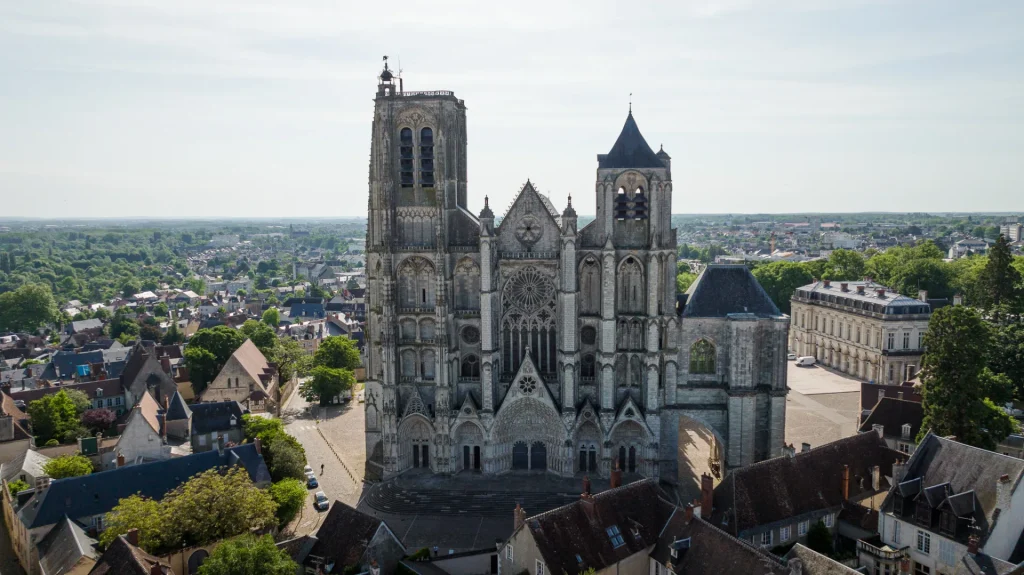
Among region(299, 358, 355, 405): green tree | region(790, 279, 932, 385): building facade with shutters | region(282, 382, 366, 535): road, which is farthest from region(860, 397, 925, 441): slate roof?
region(299, 358, 355, 405): green tree

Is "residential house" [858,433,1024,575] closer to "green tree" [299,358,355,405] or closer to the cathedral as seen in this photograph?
the cathedral

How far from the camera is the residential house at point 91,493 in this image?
41.2 metres

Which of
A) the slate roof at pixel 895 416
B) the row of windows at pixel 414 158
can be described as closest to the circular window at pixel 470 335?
the row of windows at pixel 414 158

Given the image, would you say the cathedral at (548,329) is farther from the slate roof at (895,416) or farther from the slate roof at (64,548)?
the slate roof at (64,548)

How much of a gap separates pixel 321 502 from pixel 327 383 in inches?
981

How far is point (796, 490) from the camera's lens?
38.6 metres

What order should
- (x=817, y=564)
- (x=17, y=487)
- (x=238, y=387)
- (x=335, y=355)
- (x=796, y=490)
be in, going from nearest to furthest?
(x=817, y=564) → (x=796, y=490) → (x=17, y=487) → (x=238, y=387) → (x=335, y=355)

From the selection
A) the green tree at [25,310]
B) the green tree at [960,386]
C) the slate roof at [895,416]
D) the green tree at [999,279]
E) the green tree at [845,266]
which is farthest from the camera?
the green tree at [25,310]

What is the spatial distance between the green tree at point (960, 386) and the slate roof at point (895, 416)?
511 centimetres

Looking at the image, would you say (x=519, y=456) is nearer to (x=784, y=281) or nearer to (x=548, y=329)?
(x=548, y=329)

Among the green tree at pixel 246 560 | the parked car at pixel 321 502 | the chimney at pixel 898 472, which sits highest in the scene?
the chimney at pixel 898 472

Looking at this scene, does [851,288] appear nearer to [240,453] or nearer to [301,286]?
[240,453]

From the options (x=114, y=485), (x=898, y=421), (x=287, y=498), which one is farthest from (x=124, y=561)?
(x=898, y=421)

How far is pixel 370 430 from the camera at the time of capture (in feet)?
188
